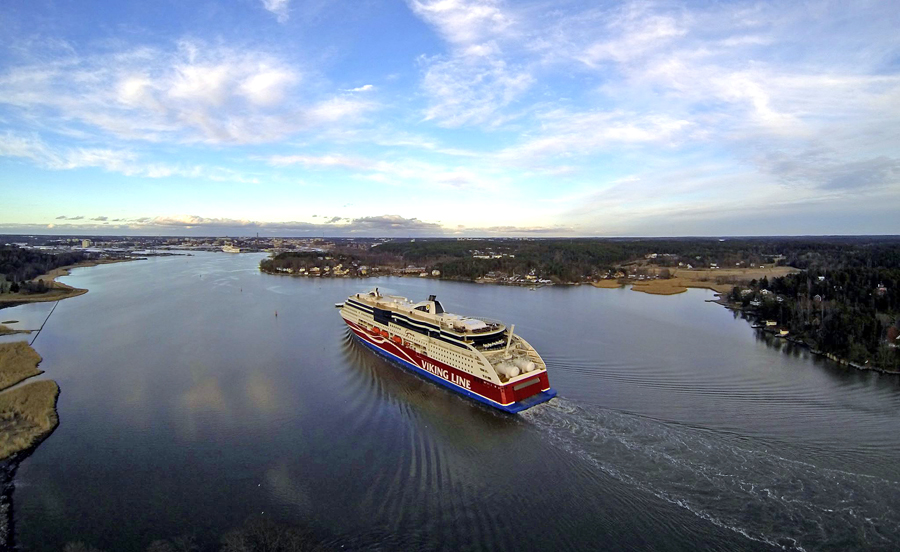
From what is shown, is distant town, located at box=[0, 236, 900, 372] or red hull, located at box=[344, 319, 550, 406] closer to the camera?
red hull, located at box=[344, 319, 550, 406]

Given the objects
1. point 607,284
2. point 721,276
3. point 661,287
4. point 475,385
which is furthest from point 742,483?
point 721,276

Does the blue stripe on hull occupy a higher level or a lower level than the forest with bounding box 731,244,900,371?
lower

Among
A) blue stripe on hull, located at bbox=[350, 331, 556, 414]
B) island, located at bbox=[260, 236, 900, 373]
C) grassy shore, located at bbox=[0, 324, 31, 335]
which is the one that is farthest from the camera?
grassy shore, located at bbox=[0, 324, 31, 335]

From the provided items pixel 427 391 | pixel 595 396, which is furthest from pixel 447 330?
pixel 595 396

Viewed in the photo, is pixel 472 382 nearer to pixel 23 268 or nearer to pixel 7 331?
pixel 7 331

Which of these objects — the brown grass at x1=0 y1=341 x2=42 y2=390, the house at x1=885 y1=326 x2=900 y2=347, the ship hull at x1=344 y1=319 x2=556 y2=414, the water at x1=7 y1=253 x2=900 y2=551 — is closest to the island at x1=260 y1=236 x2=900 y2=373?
the house at x1=885 y1=326 x2=900 y2=347

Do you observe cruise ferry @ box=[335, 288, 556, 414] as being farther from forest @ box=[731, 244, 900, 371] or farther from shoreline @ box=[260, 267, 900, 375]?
shoreline @ box=[260, 267, 900, 375]

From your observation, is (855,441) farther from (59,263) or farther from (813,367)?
(59,263)
